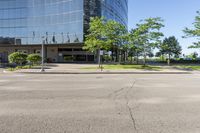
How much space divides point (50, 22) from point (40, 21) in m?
2.97

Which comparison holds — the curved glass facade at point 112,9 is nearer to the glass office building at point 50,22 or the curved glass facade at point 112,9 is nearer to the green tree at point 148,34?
the glass office building at point 50,22

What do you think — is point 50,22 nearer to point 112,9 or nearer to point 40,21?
point 40,21

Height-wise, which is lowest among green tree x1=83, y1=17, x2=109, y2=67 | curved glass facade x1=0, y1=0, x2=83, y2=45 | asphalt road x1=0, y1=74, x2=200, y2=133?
asphalt road x1=0, y1=74, x2=200, y2=133

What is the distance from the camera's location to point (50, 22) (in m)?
63.5

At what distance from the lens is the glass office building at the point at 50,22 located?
193 feet

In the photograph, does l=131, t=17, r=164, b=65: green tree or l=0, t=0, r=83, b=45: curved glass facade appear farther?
l=0, t=0, r=83, b=45: curved glass facade

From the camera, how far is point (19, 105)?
9.42m

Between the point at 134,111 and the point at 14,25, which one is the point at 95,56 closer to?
the point at 14,25

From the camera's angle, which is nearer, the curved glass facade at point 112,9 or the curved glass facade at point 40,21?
the curved glass facade at point 40,21

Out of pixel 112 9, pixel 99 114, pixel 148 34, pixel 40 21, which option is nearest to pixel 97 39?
pixel 148 34

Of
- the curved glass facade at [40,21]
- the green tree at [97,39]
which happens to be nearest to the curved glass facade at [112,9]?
the curved glass facade at [40,21]

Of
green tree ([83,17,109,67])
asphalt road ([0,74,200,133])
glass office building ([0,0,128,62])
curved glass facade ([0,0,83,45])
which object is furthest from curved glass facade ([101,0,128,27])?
asphalt road ([0,74,200,133])

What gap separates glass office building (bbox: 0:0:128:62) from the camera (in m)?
58.8

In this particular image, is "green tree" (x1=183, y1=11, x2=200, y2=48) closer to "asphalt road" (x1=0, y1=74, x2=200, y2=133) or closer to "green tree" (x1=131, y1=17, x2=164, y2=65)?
"green tree" (x1=131, y1=17, x2=164, y2=65)
